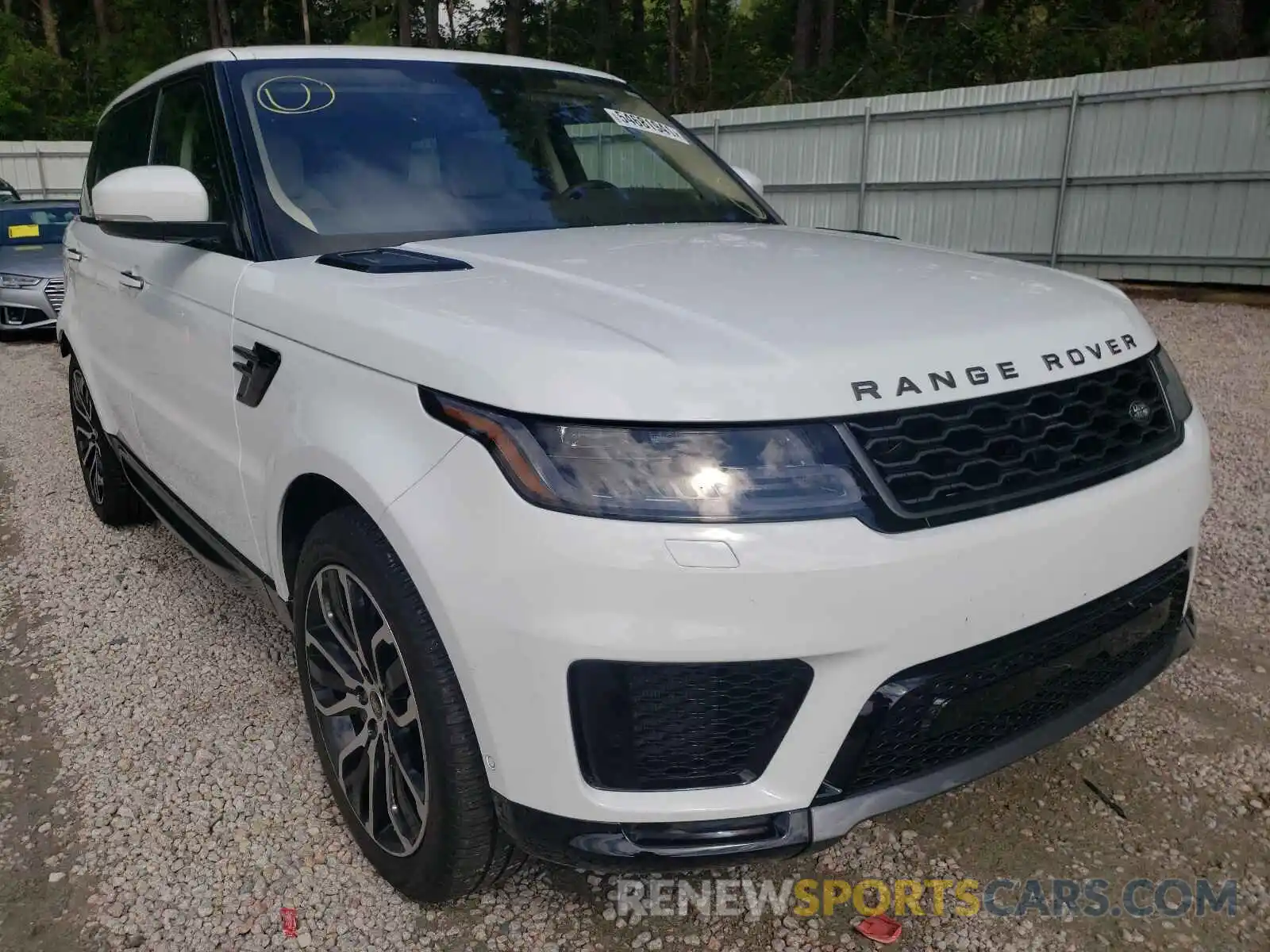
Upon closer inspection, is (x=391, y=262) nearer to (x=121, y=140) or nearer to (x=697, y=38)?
(x=121, y=140)

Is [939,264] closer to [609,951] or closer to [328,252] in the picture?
[328,252]

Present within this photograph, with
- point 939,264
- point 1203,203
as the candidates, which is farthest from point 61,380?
point 1203,203

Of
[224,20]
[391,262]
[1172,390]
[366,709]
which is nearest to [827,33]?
[224,20]

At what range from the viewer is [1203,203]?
→ 10.6 m

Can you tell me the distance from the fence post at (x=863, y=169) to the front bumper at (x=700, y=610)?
12.3 meters

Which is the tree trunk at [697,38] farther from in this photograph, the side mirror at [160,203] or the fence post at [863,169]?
the side mirror at [160,203]

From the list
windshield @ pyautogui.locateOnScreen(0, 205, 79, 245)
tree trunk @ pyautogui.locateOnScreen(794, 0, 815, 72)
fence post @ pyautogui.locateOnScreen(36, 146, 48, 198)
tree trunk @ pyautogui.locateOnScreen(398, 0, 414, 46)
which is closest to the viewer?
windshield @ pyautogui.locateOnScreen(0, 205, 79, 245)

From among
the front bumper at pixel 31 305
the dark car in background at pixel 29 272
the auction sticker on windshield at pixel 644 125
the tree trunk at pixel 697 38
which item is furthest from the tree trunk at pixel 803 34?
the auction sticker on windshield at pixel 644 125

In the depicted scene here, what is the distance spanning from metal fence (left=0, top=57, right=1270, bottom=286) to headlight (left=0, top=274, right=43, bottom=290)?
937 centimetres

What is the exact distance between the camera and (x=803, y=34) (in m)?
25.9

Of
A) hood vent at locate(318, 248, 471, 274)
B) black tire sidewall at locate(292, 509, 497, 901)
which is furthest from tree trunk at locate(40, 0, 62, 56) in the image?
black tire sidewall at locate(292, 509, 497, 901)

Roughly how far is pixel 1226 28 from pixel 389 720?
14625 mm

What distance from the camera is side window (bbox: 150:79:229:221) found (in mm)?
2590

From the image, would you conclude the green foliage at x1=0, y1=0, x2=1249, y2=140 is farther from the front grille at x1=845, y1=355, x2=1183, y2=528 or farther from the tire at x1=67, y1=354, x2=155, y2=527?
the tire at x1=67, y1=354, x2=155, y2=527
